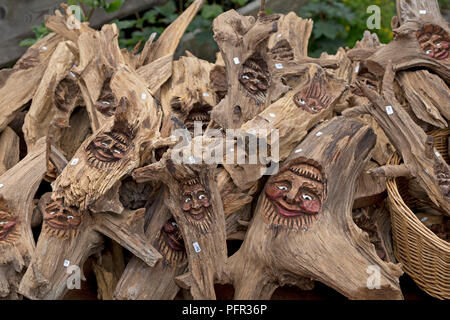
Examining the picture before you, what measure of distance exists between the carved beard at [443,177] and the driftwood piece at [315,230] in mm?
253

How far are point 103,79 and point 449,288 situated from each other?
1611 millimetres

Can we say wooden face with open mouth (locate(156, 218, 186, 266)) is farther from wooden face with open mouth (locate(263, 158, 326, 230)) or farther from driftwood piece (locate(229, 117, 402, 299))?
wooden face with open mouth (locate(263, 158, 326, 230))

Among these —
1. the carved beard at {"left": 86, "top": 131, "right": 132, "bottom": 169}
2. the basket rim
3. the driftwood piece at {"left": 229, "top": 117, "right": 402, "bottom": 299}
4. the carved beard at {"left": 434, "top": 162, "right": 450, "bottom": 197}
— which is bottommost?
the basket rim

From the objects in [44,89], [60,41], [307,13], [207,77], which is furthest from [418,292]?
[307,13]

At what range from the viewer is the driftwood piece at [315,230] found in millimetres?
1870

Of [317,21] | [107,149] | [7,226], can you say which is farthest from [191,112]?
[317,21]

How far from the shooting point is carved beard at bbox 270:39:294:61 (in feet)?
8.88

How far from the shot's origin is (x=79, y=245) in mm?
2061

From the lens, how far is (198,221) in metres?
2.00

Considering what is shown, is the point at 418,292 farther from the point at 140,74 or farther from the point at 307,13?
the point at 307,13

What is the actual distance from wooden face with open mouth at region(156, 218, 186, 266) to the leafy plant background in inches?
72.8

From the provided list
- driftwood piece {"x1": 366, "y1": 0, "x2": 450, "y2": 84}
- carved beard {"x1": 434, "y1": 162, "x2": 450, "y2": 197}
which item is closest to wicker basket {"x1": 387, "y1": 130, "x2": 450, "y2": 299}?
carved beard {"x1": 434, "y1": 162, "x2": 450, "y2": 197}

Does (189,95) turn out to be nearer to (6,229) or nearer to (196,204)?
(196,204)

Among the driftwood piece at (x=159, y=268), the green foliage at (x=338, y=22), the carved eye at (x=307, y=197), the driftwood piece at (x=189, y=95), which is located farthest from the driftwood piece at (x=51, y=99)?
the green foliage at (x=338, y=22)
